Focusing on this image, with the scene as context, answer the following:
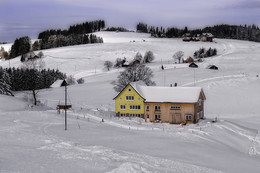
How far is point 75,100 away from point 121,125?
29.5 meters

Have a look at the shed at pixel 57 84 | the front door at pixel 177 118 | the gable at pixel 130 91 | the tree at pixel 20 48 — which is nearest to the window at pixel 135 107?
the gable at pixel 130 91

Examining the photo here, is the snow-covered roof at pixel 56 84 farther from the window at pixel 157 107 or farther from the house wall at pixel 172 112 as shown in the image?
the window at pixel 157 107

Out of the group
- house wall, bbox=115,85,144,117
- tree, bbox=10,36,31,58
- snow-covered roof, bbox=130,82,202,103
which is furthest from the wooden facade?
tree, bbox=10,36,31,58

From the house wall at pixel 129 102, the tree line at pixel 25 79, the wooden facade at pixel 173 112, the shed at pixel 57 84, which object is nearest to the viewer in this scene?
the wooden facade at pixel 173 112

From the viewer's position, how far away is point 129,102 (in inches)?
1987

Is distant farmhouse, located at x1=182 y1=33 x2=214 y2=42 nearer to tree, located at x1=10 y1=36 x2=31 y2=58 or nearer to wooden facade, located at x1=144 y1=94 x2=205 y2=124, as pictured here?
tree, located at x1=10 y1=36 x2=31 y2=58

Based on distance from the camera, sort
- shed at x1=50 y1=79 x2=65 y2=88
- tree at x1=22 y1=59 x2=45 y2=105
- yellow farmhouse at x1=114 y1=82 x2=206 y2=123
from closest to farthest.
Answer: yellow farmhouse at x1=114 y1=82 x2=206 y2=123, tree at x1=22 y1=59 x2=45 y2=105, shed at x1=50 y1=79 x2=65 y2=88

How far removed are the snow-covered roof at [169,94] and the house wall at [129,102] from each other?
715 millimetres

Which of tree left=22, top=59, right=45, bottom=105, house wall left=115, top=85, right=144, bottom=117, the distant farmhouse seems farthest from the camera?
the distant farmhouse

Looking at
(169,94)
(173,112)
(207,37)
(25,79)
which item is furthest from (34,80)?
(207,37)

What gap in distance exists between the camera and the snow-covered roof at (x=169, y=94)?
158 feet

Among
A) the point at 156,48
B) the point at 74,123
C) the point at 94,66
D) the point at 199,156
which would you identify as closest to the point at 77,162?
the point at 199,156

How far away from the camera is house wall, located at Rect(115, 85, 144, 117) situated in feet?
163

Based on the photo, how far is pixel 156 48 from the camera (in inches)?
6703
